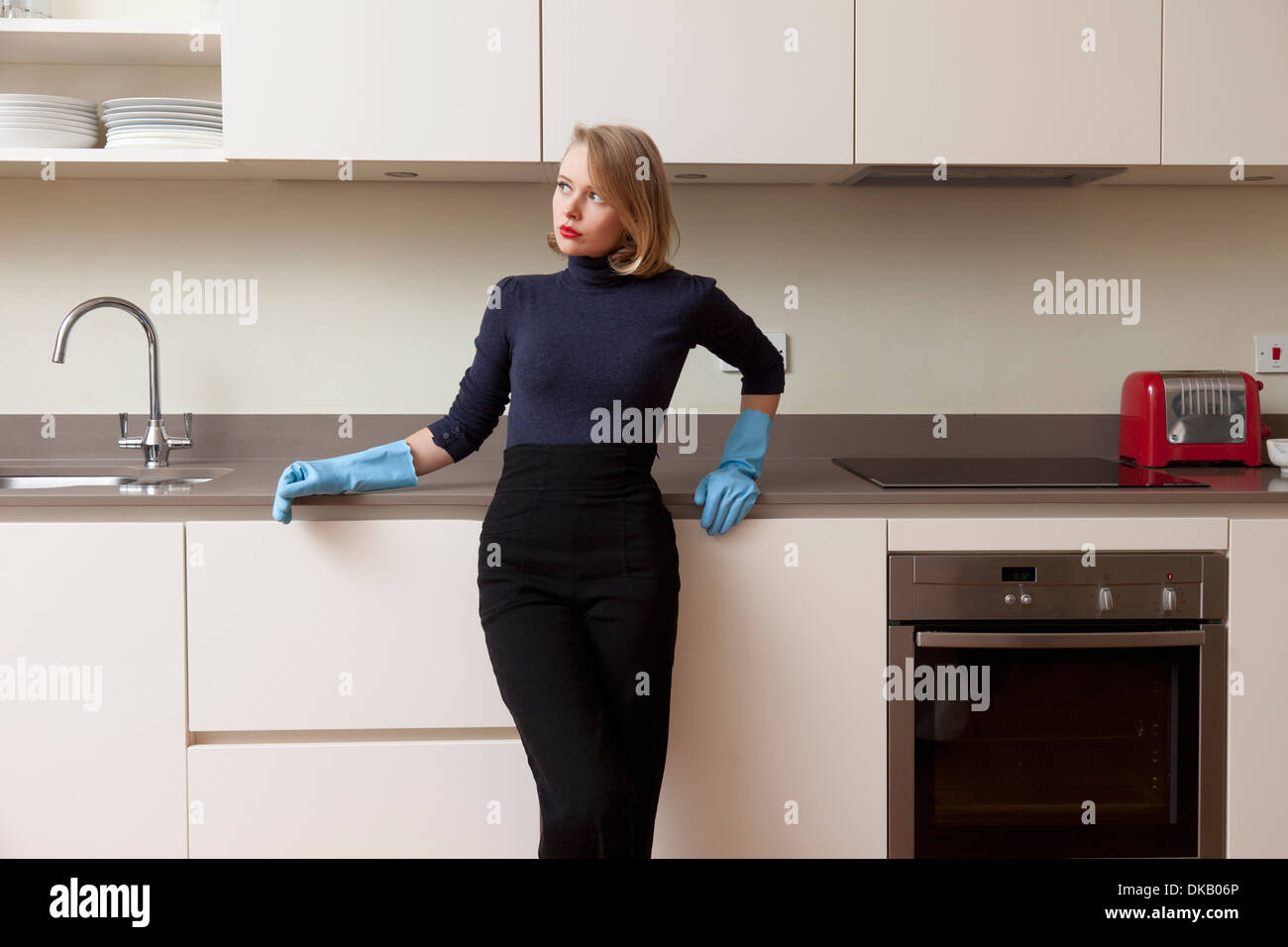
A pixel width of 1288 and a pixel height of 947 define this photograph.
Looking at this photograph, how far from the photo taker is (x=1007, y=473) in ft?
6.40

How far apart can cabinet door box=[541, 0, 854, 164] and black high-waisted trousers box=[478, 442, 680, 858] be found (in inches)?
22.9

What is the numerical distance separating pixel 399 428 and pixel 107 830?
85 cm

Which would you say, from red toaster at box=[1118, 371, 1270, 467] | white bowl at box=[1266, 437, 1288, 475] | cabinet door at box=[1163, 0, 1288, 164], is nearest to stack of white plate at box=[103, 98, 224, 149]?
cabinet door at box=[1163, 0, 1288, 164]

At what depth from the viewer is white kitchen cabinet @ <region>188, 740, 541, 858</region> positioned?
1714 millimetres

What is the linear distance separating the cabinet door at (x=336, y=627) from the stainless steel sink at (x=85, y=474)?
0.38 metres

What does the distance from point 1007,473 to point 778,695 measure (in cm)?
57

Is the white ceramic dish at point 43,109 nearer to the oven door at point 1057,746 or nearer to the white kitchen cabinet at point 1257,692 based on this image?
the oven door at point 1057,746

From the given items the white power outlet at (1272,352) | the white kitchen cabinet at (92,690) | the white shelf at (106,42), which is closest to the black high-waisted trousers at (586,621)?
the white kitchen cabinet at (92,690)

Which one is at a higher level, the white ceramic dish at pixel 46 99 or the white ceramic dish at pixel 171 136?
the white ceramic dish at pixel 46 99

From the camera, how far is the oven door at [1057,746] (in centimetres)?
173

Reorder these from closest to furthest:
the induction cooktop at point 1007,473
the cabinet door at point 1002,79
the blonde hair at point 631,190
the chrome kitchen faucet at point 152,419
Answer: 1. the blonde hair at point 631,190
2. the induction cooktop at point 1007,473
3. the cabinet door at point 1002,79
4. the chrome kitchen faucet at point 152,419

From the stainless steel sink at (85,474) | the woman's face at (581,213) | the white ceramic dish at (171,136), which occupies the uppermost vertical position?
the white ceramic dish at (171,136)

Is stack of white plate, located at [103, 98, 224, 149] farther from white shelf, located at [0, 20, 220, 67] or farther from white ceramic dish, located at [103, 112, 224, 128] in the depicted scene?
white shelf, located at [0, 20, 220, 67]

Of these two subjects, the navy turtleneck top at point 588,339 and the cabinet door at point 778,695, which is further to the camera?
the cabinet door at point 778,695
